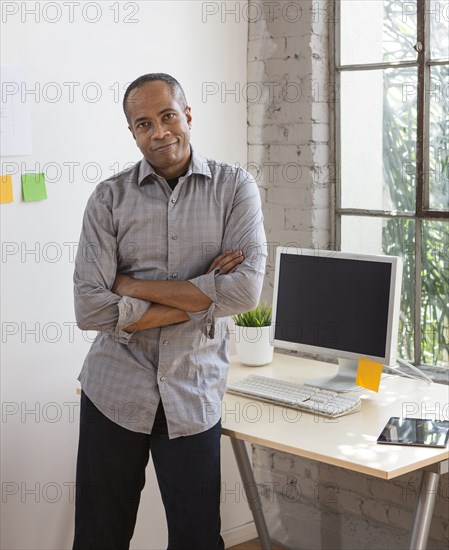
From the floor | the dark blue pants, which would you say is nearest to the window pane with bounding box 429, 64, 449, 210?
the dark blue pants

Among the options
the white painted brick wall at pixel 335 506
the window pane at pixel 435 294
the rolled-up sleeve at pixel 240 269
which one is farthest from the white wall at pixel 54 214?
the window pane at pixel 435 294

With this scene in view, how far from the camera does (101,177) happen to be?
3.09m

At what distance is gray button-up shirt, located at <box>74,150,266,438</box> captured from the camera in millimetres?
2367

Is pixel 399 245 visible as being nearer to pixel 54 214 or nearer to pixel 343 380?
pixel 343 380

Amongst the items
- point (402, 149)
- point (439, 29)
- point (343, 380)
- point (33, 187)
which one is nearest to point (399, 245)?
point (402, 149)

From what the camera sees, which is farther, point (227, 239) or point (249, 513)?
point (249, 513)

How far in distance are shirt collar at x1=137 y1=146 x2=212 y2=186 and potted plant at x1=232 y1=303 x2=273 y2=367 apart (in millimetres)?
737

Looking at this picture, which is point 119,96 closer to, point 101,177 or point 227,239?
point 101,177

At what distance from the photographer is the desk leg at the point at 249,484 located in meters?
3.07

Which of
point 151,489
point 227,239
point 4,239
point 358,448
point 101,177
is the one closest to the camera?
point 358,448

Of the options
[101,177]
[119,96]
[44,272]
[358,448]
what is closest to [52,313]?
[44,272]

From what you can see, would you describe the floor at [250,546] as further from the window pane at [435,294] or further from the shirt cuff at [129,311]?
the shirt cuff at [129,311]

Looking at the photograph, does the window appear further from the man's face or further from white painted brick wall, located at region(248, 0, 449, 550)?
the man's face

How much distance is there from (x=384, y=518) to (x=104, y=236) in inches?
60.5
